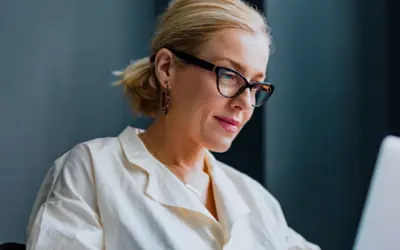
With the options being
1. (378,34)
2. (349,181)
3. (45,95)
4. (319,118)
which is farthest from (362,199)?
(45,95)

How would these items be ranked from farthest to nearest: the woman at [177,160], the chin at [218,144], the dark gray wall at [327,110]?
the dark gray wall at [327,110] < the chin at [218,144] < the woman at [177,160]

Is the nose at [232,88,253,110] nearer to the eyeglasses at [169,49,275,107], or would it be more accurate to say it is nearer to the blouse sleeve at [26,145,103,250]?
the eyeglasses at [169,49,275,107]

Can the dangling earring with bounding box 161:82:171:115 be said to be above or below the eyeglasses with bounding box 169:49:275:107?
below

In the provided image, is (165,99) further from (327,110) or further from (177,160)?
(327,110)

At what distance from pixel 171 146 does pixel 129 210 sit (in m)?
0.20

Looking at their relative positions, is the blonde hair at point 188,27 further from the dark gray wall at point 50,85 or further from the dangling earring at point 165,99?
the dark gray wall at point 50,85

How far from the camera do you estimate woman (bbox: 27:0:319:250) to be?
110 centimetres

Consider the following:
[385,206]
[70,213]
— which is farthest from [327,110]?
[70,213]

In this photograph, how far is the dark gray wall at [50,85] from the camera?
145 centimetres

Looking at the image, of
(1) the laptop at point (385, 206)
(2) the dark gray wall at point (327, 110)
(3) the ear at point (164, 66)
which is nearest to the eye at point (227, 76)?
(3) the ear at point (164, 66)

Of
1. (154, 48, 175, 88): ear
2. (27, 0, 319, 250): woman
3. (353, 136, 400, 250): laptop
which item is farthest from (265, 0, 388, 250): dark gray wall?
(353, 136, 400, 250): laptop

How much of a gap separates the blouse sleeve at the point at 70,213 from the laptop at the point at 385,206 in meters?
0.49

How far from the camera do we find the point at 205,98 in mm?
1183

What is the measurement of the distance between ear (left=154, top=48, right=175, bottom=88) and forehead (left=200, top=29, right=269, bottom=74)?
8 centimetres
